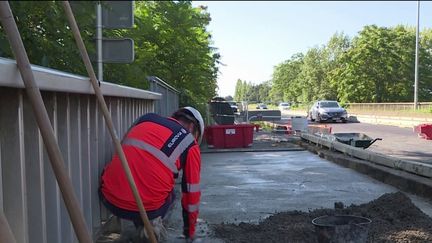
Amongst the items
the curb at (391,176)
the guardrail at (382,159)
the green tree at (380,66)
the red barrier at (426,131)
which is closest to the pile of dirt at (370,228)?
the curb at (391,176)

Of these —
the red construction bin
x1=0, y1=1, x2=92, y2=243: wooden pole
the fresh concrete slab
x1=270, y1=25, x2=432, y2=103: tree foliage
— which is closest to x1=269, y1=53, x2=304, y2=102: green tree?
x1=270, y1=25, x2=432, y2=103: tree foliage

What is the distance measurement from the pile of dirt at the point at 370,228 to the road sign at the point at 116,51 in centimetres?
214

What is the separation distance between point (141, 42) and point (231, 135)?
6.25 meters

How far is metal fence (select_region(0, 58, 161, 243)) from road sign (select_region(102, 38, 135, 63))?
301 millimetres

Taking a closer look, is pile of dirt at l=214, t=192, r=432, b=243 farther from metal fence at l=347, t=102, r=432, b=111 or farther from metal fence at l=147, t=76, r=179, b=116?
metal fence at l=347, t=102, r=432, b=111

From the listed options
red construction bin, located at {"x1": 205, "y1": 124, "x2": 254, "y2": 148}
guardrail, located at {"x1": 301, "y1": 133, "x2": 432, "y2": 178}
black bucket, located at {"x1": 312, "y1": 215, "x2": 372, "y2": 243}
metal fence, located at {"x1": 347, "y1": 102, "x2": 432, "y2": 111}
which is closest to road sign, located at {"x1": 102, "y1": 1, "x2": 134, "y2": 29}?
black bucket, located at {"x1": 312, "y1": 215, "x2": 372, "y2": 243}

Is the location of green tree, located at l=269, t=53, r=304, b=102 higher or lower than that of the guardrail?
higher

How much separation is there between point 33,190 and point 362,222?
273 centimetres

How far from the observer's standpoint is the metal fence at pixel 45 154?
298cm

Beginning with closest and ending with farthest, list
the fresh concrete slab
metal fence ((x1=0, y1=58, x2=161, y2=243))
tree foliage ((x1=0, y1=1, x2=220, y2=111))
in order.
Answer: metal fence ((x1=0, y1=58, x2=161, y2=243)) < tree foliage ((x1=0, y1=1, x2=220, y2=111)) < the fresh concrete slab

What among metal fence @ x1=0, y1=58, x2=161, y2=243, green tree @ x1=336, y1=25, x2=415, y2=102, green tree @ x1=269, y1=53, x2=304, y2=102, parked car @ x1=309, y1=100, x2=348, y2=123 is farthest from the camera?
green tree @ x1=269, y1=53, x2=304, y2=102

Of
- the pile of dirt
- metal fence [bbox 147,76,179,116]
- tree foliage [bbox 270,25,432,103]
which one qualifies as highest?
tree foliage [bbox 270,25,432,103]

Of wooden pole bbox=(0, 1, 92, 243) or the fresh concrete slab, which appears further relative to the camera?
the fresh concrete slab

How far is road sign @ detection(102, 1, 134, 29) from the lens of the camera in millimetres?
2215
